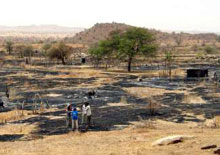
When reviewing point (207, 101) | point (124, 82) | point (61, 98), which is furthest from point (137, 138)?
point (124, 82)

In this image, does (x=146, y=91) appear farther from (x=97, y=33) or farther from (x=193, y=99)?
(x=97, y=33)

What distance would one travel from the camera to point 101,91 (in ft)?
126

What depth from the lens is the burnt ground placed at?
24.0 m

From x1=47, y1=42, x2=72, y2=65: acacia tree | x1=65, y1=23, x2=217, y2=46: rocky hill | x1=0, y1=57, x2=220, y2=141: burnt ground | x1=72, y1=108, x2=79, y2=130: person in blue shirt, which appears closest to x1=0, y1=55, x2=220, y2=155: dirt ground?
x1=0, y1=57, x2=220, y2=141: burnt ground

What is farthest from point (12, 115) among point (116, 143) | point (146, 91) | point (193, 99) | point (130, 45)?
point (130, 45)

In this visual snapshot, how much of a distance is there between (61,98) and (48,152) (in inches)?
719

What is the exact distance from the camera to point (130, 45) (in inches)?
2336

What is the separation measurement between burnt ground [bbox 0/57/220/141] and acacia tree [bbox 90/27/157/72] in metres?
9.93

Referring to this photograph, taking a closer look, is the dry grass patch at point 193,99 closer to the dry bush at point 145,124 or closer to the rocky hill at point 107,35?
the dry bush at point 145,124

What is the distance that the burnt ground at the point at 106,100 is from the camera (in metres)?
24.0

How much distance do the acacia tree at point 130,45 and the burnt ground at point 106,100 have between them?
32.6 feet

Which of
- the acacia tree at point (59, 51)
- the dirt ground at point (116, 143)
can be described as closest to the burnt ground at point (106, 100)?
the dirt ground at point (116, 143)

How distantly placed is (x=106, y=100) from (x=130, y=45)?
27815 millimetres

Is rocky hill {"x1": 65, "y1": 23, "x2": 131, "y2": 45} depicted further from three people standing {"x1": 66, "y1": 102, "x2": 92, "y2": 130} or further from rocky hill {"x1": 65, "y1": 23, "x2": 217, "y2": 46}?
three people standing {"x1": 66, "y1": 102, "x2": 92, "y2": 130}
